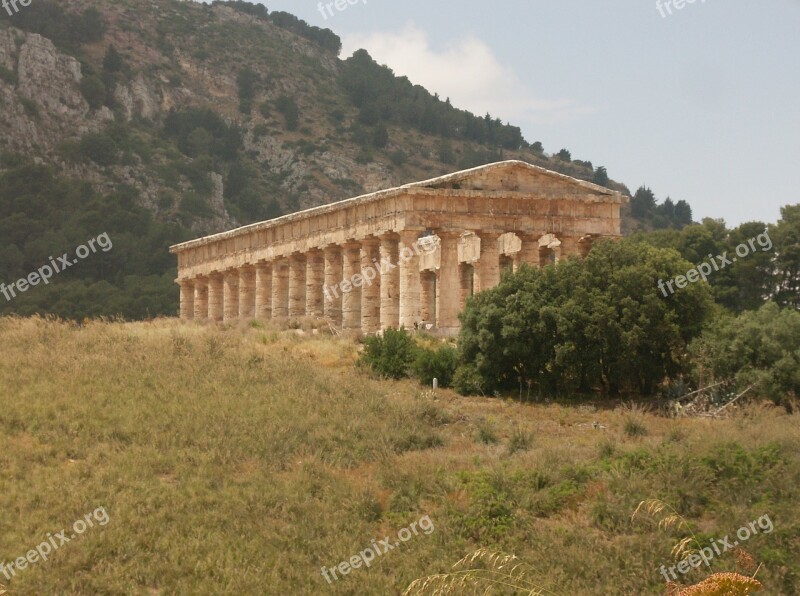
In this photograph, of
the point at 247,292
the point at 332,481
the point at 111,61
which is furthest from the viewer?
the point at 111,61

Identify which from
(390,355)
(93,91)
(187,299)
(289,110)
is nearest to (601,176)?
(289,110)

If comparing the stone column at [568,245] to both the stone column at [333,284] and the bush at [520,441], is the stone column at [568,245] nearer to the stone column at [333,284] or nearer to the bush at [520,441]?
the stone column at [333,284]

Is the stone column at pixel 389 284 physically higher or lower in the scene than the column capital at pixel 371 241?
lower

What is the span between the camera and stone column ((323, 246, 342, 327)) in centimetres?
4609

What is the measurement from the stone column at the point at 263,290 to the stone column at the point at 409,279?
12.7 m

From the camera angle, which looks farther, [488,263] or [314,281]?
[314,281]

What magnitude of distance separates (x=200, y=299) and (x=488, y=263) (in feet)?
72.0

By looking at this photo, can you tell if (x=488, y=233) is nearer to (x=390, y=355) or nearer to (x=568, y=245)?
(x=568, y=245)

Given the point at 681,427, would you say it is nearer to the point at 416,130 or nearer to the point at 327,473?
the point at 327,473

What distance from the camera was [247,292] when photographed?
5456cm

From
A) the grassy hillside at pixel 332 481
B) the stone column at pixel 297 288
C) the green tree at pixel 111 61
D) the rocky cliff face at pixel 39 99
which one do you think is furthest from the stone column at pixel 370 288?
the green tree at pixel 111 61

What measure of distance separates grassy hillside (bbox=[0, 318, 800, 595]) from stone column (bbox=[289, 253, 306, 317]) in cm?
2012

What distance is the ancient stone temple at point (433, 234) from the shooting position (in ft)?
134

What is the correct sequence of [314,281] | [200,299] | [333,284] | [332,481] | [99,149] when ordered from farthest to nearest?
[99,149] < [200,299] < [314,281] < [333,284] < [332,481]
